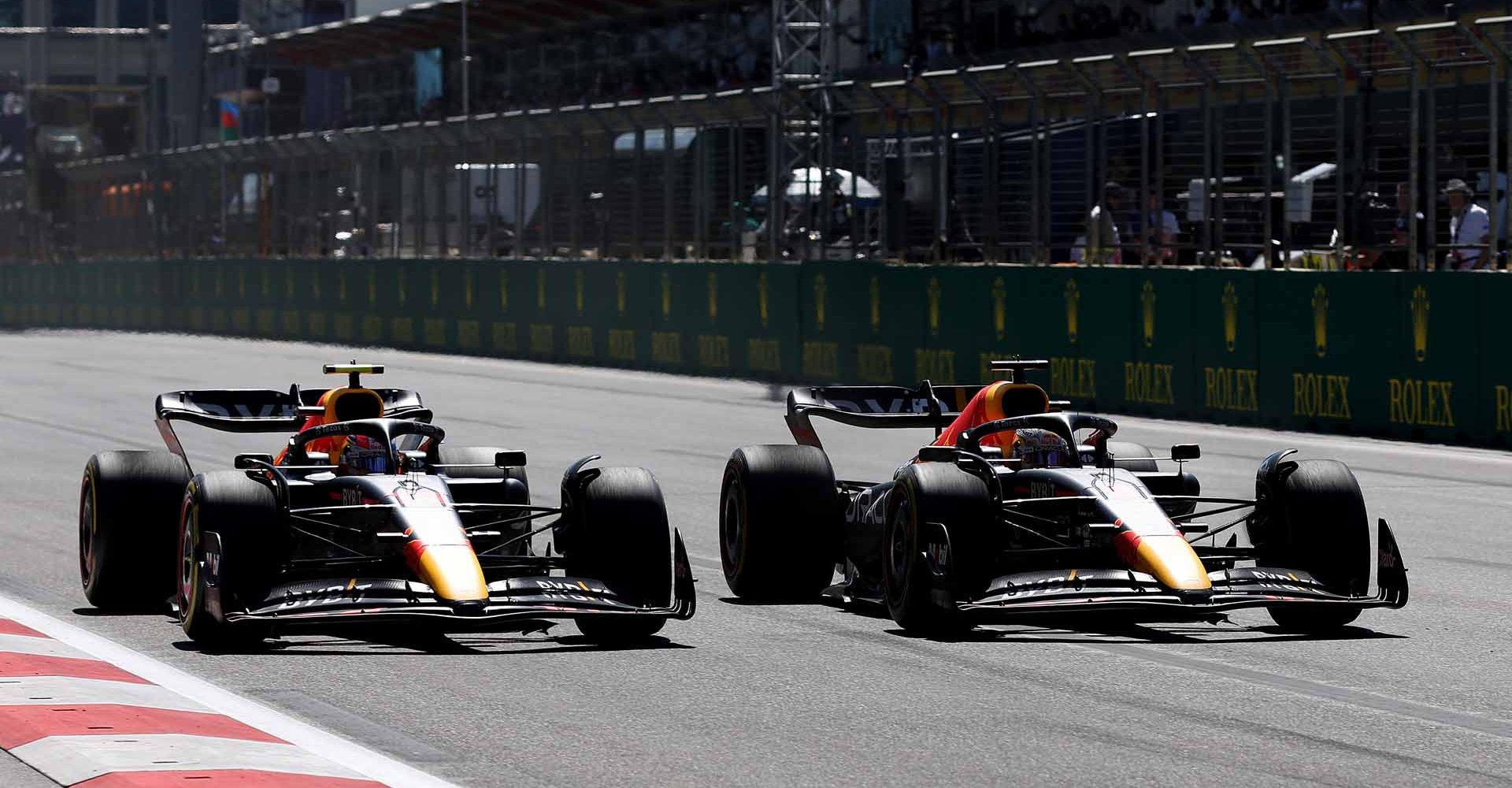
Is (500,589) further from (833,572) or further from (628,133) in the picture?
(628,133)

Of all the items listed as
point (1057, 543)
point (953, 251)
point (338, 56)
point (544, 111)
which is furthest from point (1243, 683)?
point (338, 56)

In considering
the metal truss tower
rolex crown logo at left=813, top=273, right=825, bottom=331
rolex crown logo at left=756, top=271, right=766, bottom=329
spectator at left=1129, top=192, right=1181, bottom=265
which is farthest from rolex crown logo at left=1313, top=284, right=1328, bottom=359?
rolex crown logo at left=756, top=271, right=766, bottom=329

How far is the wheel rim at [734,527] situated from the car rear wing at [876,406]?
1.29ft

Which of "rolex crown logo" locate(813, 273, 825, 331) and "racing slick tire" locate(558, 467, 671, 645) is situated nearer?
"racing slick tire" locate(558, 467, 671, 645)

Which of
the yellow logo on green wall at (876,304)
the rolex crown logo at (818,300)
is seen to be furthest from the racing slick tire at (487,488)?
the rolex crown logo at (818,300)

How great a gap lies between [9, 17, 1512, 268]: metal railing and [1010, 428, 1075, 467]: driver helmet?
35.1 ft

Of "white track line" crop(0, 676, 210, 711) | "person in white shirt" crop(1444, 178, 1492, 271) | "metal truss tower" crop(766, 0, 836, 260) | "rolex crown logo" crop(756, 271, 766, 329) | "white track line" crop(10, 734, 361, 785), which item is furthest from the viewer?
"rolex crown logo" crop(756, 271, 766, 329)

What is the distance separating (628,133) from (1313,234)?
13937mm

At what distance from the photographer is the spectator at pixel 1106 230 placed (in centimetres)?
2411

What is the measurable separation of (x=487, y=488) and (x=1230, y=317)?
12661 mm

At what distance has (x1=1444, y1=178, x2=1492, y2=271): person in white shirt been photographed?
19.8m

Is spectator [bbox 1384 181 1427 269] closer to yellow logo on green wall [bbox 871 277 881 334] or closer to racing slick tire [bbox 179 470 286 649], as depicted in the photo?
yellow logo on green wall [bbox 871 277 881 334]

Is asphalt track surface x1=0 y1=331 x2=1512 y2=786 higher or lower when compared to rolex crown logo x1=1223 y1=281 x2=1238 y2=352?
lower

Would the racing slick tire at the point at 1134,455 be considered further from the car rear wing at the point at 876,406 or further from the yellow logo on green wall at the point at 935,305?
the yellow logo on green wall at the point at 935,305
